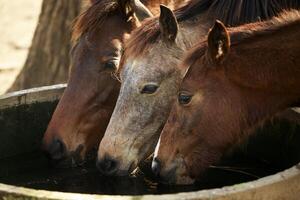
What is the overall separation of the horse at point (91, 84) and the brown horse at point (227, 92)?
79 cm

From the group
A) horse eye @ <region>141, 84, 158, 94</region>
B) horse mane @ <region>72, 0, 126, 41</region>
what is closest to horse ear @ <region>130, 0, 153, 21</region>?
horse mane @ <region>72, 0, 126, 41</region>

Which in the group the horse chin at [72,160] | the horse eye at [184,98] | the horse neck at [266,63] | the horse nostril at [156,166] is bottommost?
the horse chin at [72,160]

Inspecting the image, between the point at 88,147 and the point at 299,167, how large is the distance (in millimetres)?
1649

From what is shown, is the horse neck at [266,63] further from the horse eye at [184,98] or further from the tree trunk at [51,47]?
the tree trunk at [51,47]

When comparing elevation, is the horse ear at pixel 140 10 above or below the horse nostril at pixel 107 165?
above

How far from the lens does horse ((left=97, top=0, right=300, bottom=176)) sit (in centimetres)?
365

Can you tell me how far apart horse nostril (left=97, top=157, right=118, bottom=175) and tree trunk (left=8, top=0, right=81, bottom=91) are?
3156 mm

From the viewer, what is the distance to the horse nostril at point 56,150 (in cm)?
397

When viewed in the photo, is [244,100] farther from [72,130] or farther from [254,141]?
[72,130]

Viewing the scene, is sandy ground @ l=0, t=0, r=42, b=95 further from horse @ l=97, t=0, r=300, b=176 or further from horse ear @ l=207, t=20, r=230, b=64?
horse ear @ l=207, t=20, r=230, b=64

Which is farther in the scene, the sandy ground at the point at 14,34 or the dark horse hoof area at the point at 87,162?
the sandy ground at the point at 14,34

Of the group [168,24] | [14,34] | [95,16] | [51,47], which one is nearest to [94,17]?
[95,16]

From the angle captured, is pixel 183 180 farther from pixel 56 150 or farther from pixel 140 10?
pixel 140 10

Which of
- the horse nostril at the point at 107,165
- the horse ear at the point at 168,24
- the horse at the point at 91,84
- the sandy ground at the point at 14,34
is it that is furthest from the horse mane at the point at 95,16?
the sandy ground at the point at 14,34
